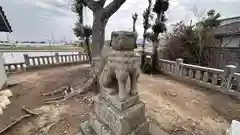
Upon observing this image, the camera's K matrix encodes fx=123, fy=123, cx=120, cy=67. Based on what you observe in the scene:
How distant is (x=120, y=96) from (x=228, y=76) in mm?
3892

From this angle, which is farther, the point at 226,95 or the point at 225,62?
the point at 225,62

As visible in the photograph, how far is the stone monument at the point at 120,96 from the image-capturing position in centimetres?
119

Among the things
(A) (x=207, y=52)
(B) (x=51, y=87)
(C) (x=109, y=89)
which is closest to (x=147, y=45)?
(A) (x=207, y=52)

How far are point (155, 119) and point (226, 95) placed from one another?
2.59 meters

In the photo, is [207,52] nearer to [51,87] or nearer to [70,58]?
[51,87]

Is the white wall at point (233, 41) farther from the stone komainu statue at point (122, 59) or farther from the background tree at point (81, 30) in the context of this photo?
the stone komainu statue at point (122, 59)

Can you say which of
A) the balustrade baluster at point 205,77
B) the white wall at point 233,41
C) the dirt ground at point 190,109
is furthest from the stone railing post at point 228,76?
the white wall at point 233,41

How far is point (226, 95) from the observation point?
3.59 metres

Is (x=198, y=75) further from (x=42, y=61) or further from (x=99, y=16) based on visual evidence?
(x=42, y=61)

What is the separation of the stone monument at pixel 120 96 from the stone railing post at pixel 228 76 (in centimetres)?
350

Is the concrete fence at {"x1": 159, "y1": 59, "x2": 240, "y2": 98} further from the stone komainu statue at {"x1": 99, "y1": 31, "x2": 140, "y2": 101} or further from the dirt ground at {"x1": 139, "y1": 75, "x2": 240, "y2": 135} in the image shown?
the stone komainu statue at {"x1": 99, "y1": 31, "x2": 140, "y2": 101}

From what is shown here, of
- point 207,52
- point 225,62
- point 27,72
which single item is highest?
point 207,52

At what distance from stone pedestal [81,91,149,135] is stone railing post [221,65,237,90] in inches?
138

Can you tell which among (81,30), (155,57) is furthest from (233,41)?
Result: (81,30)
